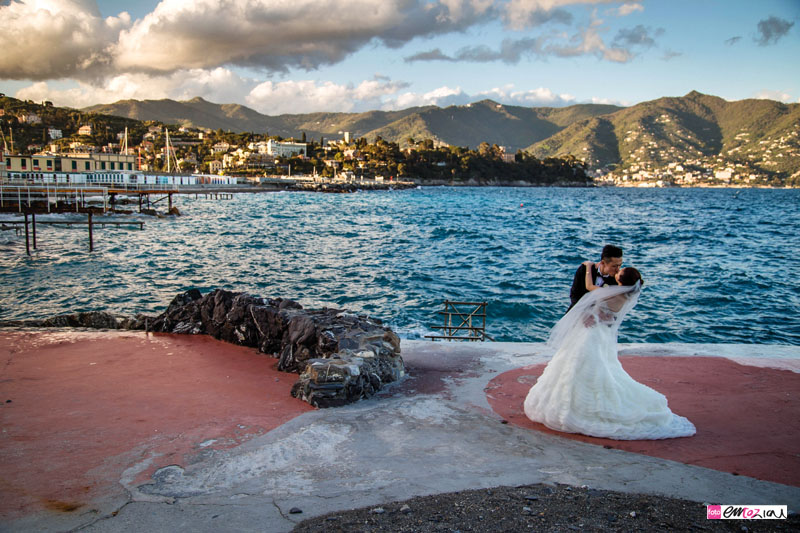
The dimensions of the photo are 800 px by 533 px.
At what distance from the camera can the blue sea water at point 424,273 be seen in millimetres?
17609

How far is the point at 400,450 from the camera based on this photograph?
5406 mm

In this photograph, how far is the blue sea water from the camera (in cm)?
1761

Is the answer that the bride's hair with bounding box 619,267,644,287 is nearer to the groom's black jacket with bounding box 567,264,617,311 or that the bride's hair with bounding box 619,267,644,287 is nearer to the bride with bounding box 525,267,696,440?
the bride with bounding box 525,267,696,440

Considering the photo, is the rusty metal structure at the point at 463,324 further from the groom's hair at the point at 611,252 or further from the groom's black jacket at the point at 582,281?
the groom's hair at the point at 611,252

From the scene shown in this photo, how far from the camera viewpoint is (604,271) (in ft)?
19.7

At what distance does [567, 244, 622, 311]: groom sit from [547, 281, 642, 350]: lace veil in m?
0.15

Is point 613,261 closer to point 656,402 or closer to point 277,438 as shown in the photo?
point 656,402

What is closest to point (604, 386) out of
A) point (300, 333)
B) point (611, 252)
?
point (611, 252)

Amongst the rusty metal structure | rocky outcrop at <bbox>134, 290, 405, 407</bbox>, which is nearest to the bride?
rocky outcrop at <bbox>134, 290, 405, 407</bbox>

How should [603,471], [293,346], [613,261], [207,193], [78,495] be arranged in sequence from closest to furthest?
[78,495], [603,471], [613,261], [293,346], [207,193]

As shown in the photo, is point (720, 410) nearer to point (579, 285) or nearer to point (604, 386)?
point (604, 386)

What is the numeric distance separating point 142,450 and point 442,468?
3.13 meters

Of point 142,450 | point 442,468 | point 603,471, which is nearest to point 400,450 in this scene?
point 442,468

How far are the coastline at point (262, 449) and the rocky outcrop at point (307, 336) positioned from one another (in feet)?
0.91
